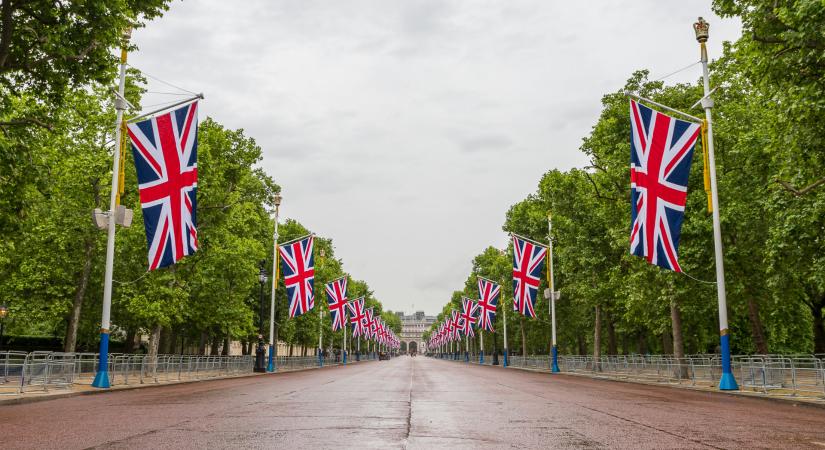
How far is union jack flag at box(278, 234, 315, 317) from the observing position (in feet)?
125

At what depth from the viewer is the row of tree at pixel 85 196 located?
1527cm

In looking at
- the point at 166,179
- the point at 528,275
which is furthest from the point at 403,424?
the point at 528,275

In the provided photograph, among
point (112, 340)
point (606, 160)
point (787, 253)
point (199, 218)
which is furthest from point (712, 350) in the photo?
point (112, 340)

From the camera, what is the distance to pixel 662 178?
21.0m

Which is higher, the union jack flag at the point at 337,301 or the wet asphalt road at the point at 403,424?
the union jack flag at the point at 337,301

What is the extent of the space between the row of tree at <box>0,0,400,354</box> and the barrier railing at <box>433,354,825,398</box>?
20351mm

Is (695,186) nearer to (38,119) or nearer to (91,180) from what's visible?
(38,119)

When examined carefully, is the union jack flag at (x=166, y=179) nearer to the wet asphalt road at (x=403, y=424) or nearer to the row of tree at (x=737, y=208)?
the wet asphalt road at (x=403, y=424)

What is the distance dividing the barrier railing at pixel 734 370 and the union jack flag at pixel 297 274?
17.9 m

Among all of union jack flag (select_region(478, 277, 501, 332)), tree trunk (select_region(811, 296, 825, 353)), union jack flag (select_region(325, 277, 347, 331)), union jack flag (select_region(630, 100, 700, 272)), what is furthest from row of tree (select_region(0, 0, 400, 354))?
tree trunk (select_region(811, 296, 825, 353))

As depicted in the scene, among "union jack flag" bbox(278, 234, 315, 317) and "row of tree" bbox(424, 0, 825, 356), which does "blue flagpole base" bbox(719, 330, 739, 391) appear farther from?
"union jack flag" bbox(278, 234, 315, 317)

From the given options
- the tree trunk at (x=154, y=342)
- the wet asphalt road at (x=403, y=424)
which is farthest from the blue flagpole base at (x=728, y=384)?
the tree trunk at (x=154, y=342)

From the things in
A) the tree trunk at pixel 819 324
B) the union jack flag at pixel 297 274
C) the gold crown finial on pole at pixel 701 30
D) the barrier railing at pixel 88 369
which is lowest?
the barrier railing at pixel 88 369

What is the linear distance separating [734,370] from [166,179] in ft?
69.2
